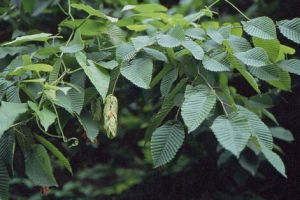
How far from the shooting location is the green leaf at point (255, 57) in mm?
1062

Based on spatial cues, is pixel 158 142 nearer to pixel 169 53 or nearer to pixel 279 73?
pixel 169 53

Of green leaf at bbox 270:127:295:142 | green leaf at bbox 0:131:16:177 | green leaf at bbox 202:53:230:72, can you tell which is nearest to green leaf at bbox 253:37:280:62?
green leaf at bbox 202:53:230:72

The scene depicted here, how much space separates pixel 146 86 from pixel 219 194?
129 cm

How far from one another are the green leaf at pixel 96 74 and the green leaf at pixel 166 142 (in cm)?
18

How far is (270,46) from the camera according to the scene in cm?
115

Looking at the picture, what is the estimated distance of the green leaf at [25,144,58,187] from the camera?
0.99m

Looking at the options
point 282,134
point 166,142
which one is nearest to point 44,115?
point 166,142

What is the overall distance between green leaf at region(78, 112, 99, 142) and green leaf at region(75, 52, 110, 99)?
0.13m

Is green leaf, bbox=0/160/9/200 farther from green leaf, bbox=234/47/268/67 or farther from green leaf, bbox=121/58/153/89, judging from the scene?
green leaf, bbox=234/47/268/67

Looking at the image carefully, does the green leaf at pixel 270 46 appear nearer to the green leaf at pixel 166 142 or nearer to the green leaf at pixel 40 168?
the green leaf at pixel 166 142

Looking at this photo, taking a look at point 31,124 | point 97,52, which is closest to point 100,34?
point 97,52

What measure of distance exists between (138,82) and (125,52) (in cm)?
13

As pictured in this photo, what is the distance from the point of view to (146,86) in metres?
1.03

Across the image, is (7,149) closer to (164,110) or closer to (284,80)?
(164,110)
